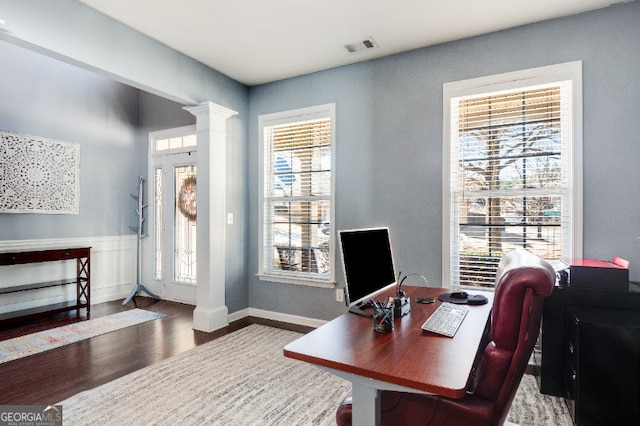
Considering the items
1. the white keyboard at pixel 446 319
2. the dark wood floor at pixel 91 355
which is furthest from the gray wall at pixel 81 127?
the white keyboard at pixel 446 319

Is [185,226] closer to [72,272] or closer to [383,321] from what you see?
[72,272]

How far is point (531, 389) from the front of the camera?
8.05 feet

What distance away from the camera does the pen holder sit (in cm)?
150

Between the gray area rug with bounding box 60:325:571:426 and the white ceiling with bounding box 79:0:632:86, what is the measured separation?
2775 millimetres

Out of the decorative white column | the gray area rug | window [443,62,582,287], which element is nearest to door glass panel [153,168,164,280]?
the decorative white column

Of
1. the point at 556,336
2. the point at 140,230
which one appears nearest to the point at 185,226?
the point at 140,230

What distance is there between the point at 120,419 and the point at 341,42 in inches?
128

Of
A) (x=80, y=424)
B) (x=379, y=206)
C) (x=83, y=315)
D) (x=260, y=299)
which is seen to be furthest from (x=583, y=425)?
(x=83, y=315)

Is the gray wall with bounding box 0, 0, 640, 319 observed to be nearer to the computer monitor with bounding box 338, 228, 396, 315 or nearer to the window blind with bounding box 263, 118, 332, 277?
the window blind with bounding box 263, 118, 332, 277

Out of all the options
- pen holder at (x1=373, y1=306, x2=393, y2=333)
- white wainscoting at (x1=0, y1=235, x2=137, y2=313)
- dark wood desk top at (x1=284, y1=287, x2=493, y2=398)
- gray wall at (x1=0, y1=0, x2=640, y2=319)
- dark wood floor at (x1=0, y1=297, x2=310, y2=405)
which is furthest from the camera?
white wainscoting at (x1=0, y1=235, x2=137, y2=313)

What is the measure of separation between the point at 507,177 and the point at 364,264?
1839 millimetres

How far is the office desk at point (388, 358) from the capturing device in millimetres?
1100

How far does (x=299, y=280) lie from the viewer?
3865 mm

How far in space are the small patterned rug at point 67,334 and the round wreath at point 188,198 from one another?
1.37 meters
